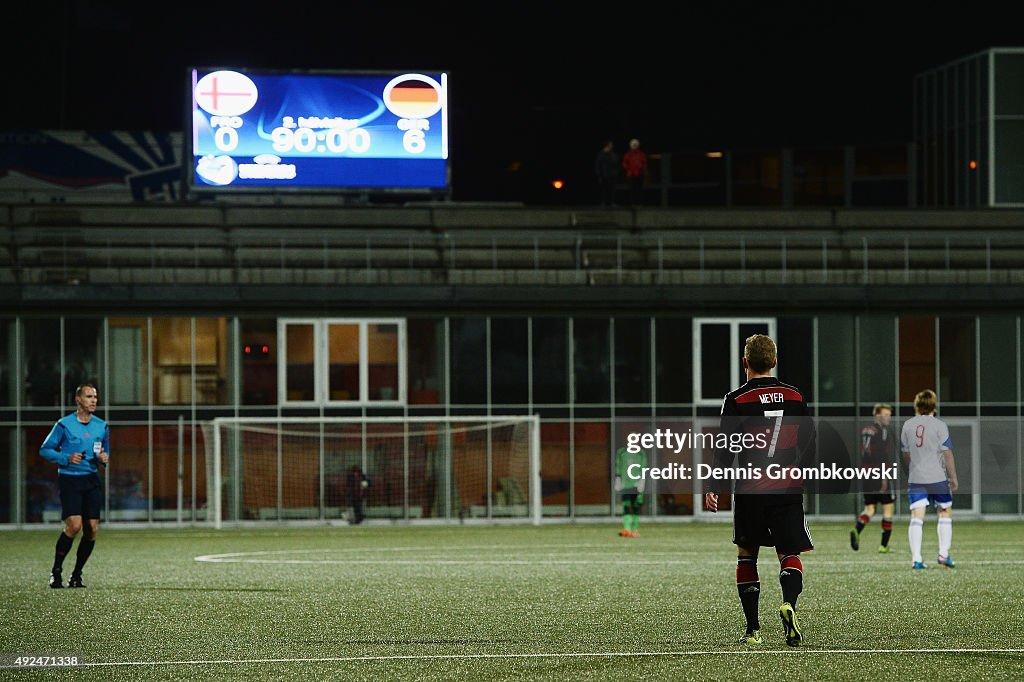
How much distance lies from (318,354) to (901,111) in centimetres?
2208

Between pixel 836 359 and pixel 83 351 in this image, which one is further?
pixel 836 359

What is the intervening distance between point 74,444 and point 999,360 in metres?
22.5

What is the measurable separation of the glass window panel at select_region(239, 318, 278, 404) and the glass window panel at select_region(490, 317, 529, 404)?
4.50m

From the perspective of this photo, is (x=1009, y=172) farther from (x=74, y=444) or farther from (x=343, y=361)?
(x=74, y=444)

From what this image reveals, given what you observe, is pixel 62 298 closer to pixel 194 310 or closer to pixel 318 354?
pixel 194 310

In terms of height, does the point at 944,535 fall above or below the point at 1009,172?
below

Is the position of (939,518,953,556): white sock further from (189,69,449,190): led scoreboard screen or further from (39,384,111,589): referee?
(189,69,449,190): led scoreboard screen

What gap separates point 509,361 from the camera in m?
30.3

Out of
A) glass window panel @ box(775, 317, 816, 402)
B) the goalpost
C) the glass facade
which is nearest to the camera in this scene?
the goalpost

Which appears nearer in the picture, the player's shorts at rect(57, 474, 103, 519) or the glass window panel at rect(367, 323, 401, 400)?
the player's shorts at rect(57, 474, 103, 519)

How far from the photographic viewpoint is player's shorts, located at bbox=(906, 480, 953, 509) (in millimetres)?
14500

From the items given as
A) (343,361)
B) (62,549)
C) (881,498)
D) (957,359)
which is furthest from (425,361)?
(62,549)

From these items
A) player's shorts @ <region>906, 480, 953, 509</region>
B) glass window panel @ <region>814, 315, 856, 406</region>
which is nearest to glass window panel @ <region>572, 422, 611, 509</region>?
glass window panel @ <region>814, 315, 856, 406</region>

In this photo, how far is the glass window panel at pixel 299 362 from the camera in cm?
2986
